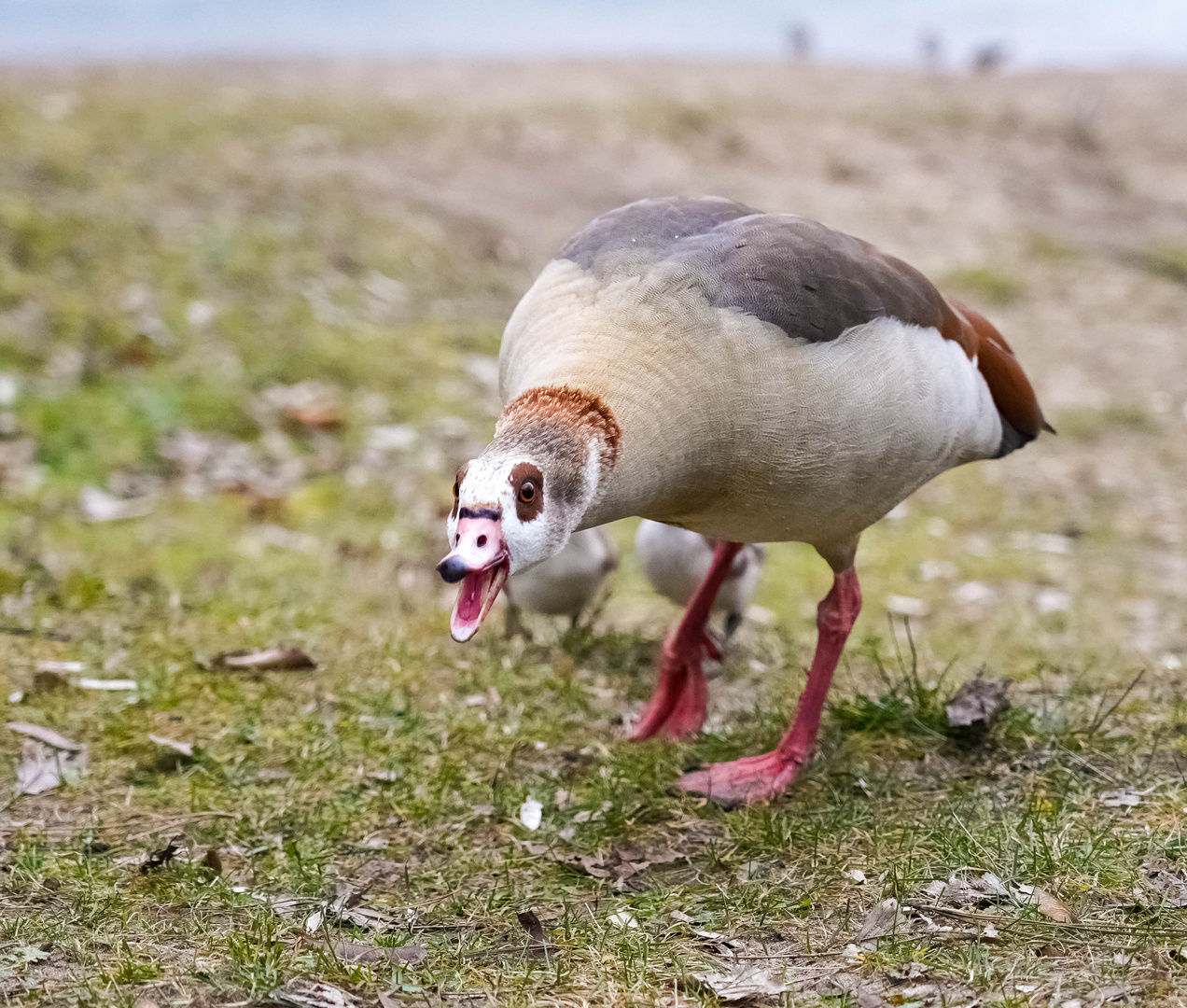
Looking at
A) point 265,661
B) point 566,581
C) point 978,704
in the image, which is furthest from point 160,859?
point 978,704

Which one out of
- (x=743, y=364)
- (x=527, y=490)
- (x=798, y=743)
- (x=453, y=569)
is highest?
(x=743, y=364)

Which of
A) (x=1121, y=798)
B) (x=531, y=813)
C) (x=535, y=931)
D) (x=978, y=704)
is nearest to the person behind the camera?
(x=535, y=931)

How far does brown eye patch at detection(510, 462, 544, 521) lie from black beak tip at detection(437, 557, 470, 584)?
6.3 inches

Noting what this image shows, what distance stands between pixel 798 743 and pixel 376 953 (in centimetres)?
142

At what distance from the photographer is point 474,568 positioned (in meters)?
2.34

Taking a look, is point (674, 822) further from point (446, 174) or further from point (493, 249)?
point (446, 174)

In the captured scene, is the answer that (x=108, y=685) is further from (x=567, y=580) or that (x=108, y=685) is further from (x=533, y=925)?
(x=533, y=925)

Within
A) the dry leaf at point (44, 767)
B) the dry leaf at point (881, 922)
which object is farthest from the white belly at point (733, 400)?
the dry leaf at point (44, 767)

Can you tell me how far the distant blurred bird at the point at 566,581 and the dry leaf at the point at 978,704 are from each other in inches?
56.7

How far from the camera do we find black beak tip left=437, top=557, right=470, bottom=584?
2314 millimetres

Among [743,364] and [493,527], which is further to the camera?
[743,364]

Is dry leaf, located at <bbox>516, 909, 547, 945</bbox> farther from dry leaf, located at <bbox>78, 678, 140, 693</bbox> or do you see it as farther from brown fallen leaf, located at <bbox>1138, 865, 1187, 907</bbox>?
dry leaf, located at <bbox>78, 678, 140, 693</bbox>

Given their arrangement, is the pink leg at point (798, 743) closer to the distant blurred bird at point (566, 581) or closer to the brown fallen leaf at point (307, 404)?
the distant blurred bird at point (566, 581)

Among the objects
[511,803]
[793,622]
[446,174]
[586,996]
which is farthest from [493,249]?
[586,996]
